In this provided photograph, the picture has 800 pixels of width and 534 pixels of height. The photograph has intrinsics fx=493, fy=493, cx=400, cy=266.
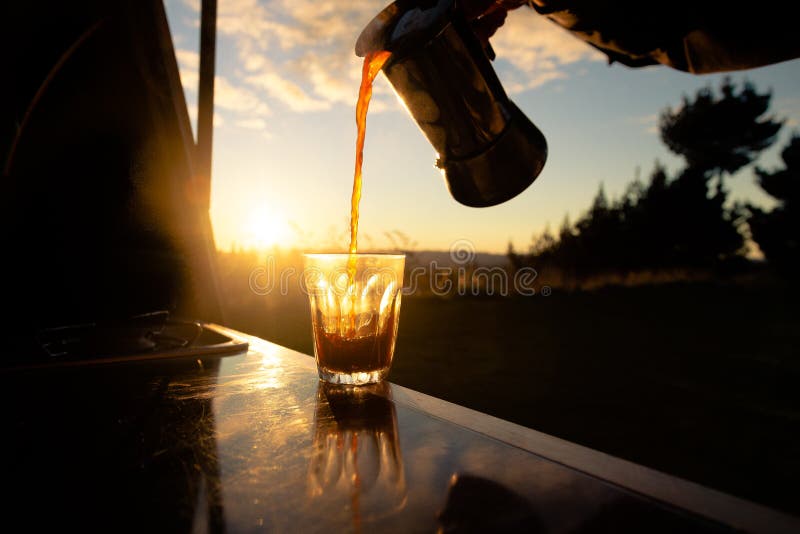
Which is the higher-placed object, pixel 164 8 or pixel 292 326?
pixel 164 8

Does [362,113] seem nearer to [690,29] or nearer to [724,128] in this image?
[690,29]

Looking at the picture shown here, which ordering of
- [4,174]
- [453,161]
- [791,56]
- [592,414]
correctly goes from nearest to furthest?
[791,56], [453,161], [4,174], [592,414]

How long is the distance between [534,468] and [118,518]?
12.0 inches

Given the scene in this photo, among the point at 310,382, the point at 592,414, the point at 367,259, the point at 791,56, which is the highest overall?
the point at 791,56

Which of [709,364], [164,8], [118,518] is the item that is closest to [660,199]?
[709,364]

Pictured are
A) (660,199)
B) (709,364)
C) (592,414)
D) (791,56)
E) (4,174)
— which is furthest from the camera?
(660,199)

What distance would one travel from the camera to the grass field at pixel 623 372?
3262mm

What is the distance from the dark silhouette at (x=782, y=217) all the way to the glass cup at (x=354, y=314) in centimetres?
2184

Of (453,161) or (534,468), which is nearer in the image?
(534,468)

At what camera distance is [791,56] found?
2.29ft

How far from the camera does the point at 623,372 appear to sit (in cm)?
511

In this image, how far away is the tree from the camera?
19.0m

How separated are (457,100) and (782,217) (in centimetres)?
2287

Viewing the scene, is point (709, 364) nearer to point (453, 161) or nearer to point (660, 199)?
point (453, 161)
